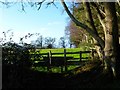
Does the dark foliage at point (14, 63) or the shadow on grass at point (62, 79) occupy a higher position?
the dark foliage at point (14, 63)

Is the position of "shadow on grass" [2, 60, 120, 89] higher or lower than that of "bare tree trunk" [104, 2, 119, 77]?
lower

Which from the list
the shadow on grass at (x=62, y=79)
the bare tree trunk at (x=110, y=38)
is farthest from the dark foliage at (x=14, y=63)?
the bare tree trunk at (x=110, y=38)

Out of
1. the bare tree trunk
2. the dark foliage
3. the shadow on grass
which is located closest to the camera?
the dark foliage

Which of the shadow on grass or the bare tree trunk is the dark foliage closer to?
the shadow on grass

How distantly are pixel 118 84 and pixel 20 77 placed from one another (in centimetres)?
467

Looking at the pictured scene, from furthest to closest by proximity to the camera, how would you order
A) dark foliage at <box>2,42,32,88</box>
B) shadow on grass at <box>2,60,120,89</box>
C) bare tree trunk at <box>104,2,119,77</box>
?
bare tree trunk at <box>104,2,119,77</box>
shadow on grass at <box>2,60,120,89</box>
dark foliage at <box>2,42,32,88</box>

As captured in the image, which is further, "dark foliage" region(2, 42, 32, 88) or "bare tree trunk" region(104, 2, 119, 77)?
"bare tree trunk" region(104, 2, 119, 77)

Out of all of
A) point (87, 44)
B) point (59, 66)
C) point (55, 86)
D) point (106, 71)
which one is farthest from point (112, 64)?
point (87, 44)

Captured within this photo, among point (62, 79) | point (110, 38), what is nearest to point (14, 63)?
point (62, 79)

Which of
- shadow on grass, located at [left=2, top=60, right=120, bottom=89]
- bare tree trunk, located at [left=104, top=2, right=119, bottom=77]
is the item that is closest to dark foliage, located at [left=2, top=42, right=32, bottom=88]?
shadow on grass, located at [left=2, top=60, right=120, bottom=89]

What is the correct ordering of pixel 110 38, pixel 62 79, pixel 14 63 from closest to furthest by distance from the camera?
pixel 14 63 < pixel 62 79 < pixel 110 38

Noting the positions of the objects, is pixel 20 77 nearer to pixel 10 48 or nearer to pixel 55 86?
pixel 10 48

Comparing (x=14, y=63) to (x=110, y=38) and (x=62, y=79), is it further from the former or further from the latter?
(x=110, y=38)

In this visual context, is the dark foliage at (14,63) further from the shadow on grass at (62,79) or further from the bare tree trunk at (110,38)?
the bare tree trunk at (110,38)
